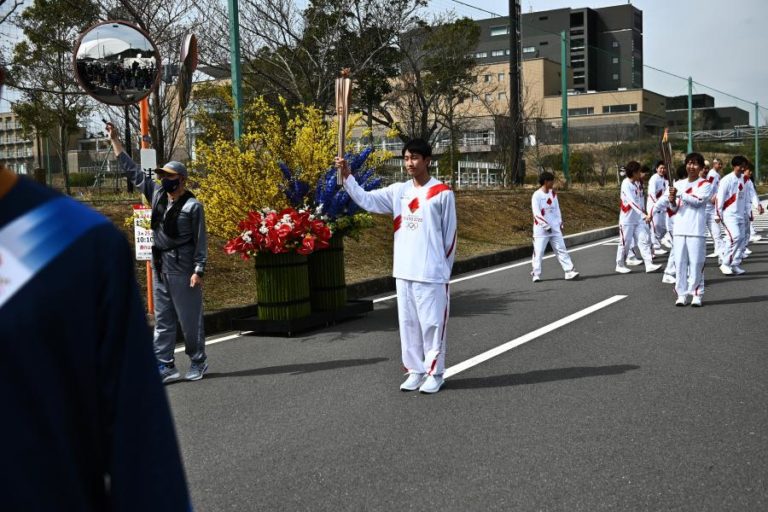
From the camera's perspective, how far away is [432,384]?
22.0ft

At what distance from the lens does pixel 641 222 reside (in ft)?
50.9

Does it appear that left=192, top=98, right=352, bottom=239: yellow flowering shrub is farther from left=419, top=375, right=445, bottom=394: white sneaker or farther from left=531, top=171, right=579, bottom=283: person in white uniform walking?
left=531, top=171, right=579, bottom=283: person in white uniform walking

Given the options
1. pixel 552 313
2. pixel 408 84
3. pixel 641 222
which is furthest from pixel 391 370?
pixel 408 84

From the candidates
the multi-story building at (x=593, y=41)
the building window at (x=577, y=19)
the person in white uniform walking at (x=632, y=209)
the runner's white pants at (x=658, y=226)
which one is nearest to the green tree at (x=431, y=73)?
the runner's white pants at (x=658, y=226)

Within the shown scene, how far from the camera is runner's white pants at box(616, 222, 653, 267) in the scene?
49.1 feet

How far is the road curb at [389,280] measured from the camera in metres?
10.3

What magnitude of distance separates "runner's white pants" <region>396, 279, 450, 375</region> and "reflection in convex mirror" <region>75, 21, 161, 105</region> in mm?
3990

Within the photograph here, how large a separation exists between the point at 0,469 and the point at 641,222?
15.2 metres

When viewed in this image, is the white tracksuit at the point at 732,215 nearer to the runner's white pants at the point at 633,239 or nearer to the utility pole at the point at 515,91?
the runner's white pants at the point at 633,239

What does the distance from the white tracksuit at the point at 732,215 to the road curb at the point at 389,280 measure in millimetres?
4464

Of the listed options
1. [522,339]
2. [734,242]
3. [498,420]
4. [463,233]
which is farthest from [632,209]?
[498,420]

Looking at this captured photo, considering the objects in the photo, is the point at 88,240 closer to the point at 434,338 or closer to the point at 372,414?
the point at 372,414

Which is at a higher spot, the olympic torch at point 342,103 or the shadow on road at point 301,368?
the olympic torch at point 342,103

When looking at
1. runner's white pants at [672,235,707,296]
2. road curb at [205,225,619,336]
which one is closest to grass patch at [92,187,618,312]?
road curb at [205,225,619,336]
